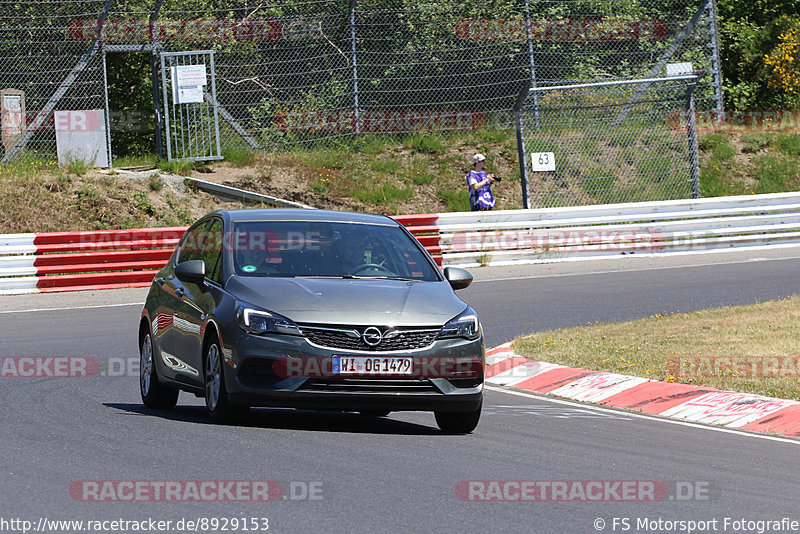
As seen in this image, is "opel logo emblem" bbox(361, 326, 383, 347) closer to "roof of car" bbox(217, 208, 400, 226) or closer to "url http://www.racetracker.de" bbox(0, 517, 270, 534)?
"roof of car" bbox(217, 208, 400, 226)

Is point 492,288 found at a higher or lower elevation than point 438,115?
lower

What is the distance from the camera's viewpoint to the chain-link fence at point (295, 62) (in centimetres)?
2509

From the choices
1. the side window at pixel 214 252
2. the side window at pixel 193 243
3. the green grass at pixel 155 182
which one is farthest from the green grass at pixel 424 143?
the side window at pixel 214 252

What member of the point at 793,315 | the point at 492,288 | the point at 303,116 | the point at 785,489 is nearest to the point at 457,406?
the point at 785,489

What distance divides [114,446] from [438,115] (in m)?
20.8

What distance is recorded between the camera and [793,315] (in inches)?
Result: 580

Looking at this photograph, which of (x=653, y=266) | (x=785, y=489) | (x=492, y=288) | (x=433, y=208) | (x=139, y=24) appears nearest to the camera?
(x=785, y=489)

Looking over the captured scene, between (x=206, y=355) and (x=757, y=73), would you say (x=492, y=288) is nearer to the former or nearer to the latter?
(x=206, y=355)

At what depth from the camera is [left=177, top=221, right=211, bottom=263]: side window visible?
10.3 m

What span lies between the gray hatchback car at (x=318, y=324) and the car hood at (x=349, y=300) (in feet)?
0.03

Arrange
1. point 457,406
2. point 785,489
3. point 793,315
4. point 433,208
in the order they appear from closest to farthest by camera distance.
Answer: point 785,489 < point 457,406 < point 793,315 < point 433,208

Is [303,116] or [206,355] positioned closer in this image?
[206,355]

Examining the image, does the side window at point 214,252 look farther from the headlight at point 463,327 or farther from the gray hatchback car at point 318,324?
the headlight at point 463,327

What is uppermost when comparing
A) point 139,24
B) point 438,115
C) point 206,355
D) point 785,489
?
point 139,24
